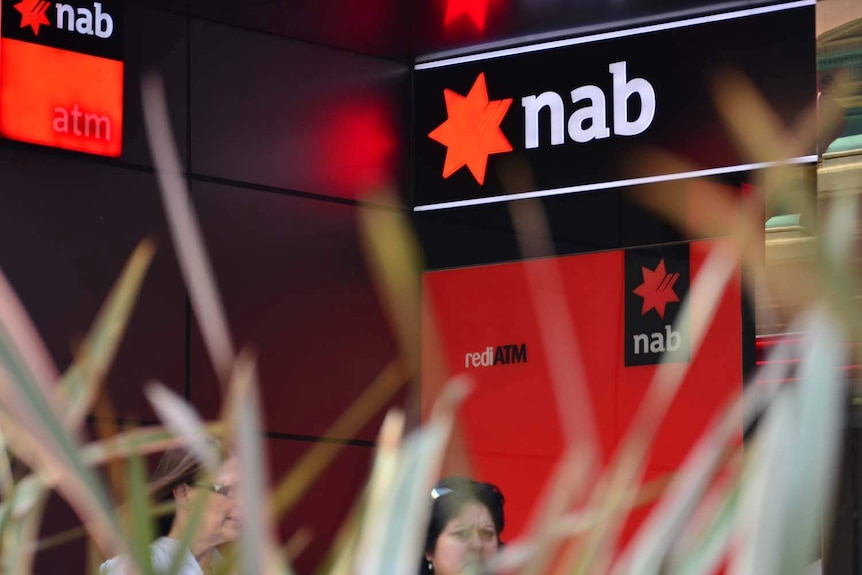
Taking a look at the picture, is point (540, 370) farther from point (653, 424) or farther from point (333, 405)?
point (653, 424)

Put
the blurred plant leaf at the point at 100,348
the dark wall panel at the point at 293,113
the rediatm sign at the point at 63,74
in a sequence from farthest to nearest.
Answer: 1. the dark wall panel at the point at 293,113
2. the rediatm sign at the point at 63,74
3. the blurred plant leaf at the point at 100,348

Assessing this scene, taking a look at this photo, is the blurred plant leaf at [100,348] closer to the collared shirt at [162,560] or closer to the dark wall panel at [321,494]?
the collared shirt at [162,560]

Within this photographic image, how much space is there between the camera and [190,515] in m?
0.42

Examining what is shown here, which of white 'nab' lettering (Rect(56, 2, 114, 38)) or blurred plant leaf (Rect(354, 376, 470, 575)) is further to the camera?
white 'nab' lettering (Rect(56, 2, 114, 38))

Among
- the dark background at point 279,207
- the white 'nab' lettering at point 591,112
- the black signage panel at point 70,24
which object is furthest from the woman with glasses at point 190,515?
the white 'nab' lettering at point 591,112

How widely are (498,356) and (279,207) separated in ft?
2.98

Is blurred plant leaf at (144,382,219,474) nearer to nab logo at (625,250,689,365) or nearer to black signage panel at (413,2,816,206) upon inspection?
black signage panel at (413,2,816,206)

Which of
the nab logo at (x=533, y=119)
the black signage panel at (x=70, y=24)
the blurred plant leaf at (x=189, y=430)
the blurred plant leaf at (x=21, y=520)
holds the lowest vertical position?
the blurred plant leaf at (x=21, y=520)

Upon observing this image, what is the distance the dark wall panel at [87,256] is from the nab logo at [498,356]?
1.10m

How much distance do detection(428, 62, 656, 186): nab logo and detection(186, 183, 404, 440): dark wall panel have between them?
466 millimetres

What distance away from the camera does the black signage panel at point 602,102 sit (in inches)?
209

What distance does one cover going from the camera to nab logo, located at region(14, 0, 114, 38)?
4.88 meters

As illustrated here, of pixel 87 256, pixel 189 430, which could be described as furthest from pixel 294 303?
pixel 189 430

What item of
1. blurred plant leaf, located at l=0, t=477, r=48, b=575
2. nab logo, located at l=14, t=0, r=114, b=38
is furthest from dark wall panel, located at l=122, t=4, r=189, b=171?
blurred plant leaf, located at l=0, t=477, r=48, b=575
